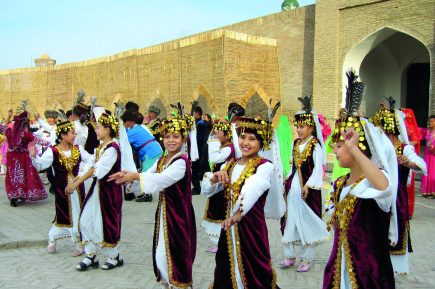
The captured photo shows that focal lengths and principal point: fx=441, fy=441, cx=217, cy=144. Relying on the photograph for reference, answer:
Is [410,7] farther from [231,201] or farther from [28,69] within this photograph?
[28,69]

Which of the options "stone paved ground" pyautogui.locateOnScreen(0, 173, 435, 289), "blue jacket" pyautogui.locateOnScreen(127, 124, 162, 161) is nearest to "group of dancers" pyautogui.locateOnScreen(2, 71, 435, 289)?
"stone paved ground" pyautogui.locateOnScreen(0, 173, 435, 289)

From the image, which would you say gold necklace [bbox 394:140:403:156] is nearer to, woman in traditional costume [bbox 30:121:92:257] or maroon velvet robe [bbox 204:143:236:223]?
maroon velvet robe [bbox 204:143:236:223]

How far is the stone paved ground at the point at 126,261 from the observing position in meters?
4.62

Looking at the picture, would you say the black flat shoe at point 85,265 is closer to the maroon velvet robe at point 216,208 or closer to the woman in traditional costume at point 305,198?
the maroon velvet robe at point 216,208

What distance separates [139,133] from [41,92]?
1732cm

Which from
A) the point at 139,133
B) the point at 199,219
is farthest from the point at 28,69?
the point at 199,219

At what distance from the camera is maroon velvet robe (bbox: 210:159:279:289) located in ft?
11.2

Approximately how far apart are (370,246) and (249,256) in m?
1.01

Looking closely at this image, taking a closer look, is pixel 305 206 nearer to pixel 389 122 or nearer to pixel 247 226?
pixel 389 122

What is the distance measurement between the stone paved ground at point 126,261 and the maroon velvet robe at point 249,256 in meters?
1.17

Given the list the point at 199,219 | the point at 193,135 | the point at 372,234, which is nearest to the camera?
the point at 372,234

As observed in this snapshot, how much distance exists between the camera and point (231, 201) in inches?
142

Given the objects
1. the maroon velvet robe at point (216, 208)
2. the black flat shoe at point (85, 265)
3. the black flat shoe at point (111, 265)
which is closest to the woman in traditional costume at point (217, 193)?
the maroon velvet robe at point (216, 208)

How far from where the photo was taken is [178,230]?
392cm
